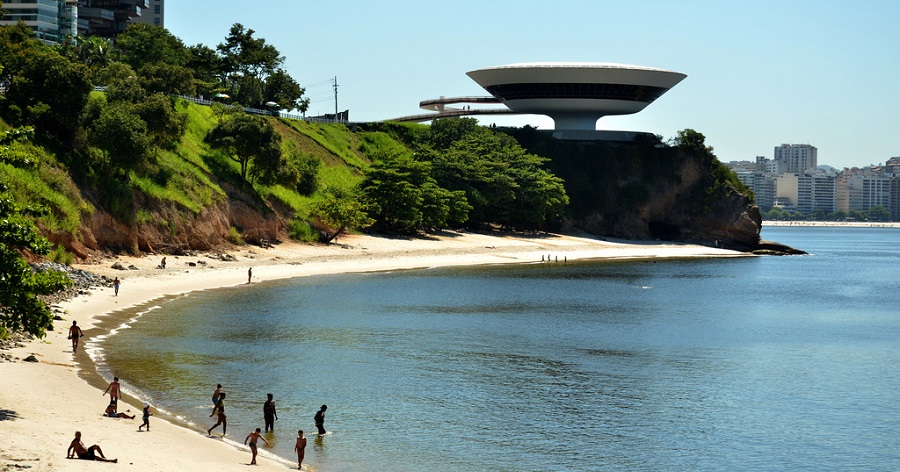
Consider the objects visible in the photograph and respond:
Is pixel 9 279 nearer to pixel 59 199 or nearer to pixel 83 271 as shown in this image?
pixel 83 271

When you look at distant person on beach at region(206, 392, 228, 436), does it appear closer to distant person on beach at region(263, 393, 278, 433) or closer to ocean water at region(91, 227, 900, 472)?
ocean water at region(91, 227, 900, 472)

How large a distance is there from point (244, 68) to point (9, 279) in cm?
10979

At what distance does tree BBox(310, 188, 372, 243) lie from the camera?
94.6 m

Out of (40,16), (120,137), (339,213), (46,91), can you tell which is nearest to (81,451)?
(120,137)

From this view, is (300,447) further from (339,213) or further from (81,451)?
(339,213)

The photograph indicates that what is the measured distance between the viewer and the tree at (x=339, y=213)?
3725 inches

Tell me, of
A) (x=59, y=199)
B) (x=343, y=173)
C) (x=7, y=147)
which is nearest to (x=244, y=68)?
(x=343, y=173)

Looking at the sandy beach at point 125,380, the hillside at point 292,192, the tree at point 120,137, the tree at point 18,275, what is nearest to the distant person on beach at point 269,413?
the sandy beach at point 125,380

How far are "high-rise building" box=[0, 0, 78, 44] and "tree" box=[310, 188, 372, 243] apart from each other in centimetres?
6184

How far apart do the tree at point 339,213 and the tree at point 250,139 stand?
6.29m

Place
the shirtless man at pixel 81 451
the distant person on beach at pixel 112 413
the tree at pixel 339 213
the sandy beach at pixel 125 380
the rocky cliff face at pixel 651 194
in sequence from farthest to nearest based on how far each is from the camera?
the rocky cliff face at pixel 651 194
the tree at pixel 339 213
the distant person on beach at pixel 112 413
the sandy beach at pixel 125 380
the shirtless man at pixel 81 451

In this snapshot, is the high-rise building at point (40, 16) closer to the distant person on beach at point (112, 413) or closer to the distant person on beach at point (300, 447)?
the distant person on beach at point (112, 413)

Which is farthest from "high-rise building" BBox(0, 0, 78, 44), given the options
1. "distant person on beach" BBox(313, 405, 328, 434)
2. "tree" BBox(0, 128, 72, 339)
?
"distant person on beach" BBox(313, 405, 328, 434)

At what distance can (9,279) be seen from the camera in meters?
A: 28.3
